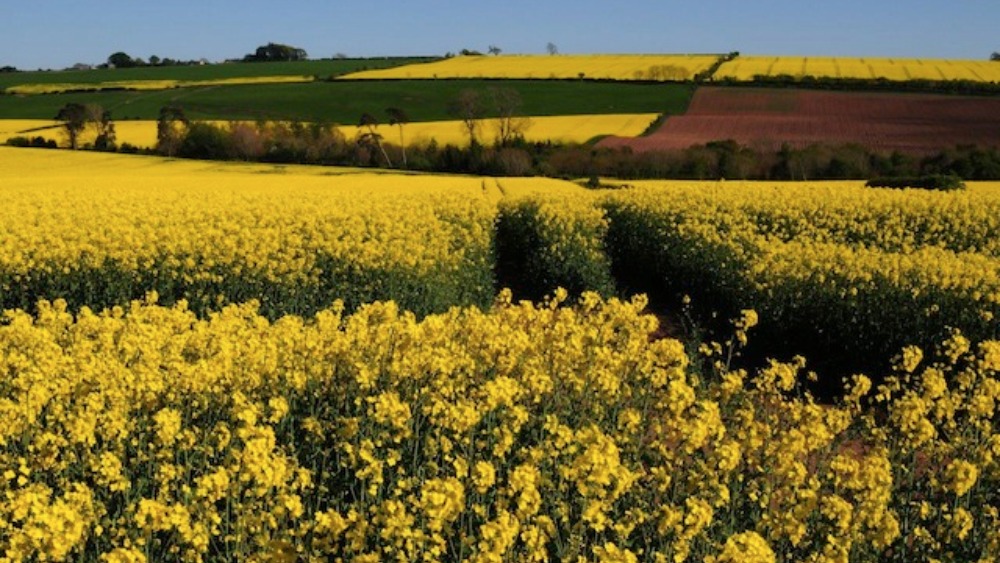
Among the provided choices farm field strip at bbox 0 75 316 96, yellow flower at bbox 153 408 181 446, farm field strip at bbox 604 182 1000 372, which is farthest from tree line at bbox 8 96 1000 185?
farm field strip at bbox 0 75 316 96

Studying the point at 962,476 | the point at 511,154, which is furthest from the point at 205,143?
the point at 962,476

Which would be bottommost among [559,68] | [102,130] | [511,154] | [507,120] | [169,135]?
[511,154]

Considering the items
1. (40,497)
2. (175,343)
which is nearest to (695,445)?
(40,497)

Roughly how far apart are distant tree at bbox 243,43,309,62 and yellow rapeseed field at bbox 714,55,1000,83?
76183mm

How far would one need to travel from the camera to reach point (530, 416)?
7.00 meters

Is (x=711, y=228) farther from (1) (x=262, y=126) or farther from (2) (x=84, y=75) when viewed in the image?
(2) (x=84, y=75)

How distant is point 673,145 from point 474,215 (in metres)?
28.3

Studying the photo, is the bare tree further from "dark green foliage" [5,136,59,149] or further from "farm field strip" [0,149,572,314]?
"farm field strip" [0,149,572,314]

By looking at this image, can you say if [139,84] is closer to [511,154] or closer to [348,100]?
[348,100]

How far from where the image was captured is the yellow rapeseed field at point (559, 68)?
90.4 metres

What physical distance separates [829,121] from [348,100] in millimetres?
37354

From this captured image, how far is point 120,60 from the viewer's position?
13438 centimetres

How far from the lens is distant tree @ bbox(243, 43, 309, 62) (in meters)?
147

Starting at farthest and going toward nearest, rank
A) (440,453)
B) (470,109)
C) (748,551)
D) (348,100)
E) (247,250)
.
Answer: (348,100), (470,109), (247,250), (440,453), (748,551)
